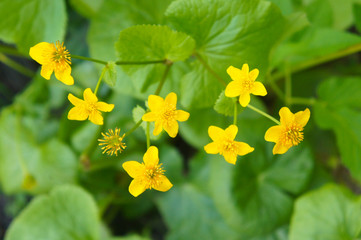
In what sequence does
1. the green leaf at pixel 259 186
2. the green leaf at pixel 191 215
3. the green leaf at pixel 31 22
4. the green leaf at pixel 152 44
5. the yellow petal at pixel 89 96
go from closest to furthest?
the yellow petal at pixel 89 96
the green leaf at pixel 152 44
the green leaf at pixel 31 22
the green leaf at pixel 259 186
the green leaf at pixel 191 215

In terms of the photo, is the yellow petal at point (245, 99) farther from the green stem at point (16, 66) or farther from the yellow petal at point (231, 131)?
the green stem at point (16, 66)

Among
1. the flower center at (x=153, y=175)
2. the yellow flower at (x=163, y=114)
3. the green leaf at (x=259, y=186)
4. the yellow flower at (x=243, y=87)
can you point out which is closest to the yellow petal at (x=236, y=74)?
the yellow flower at (x=243, y=87)

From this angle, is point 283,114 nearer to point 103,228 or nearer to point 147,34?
point 147,34

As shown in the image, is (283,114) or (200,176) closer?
(283,114)

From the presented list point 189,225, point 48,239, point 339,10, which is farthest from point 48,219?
point 339,10

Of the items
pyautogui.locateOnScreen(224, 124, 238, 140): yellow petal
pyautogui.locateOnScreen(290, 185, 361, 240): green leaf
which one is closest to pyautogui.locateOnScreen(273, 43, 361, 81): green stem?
pyautogui.locateOnScreen(290, 185, 361, 240): green leaf

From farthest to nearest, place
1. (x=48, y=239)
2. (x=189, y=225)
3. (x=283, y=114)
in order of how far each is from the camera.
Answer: (x=189, y=225)
(x=48, y=239)
(x=283, y=114)

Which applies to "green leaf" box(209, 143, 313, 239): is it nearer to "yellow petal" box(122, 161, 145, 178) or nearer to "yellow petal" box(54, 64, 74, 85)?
"yellow petal" box(122, 161, 145, 178)
